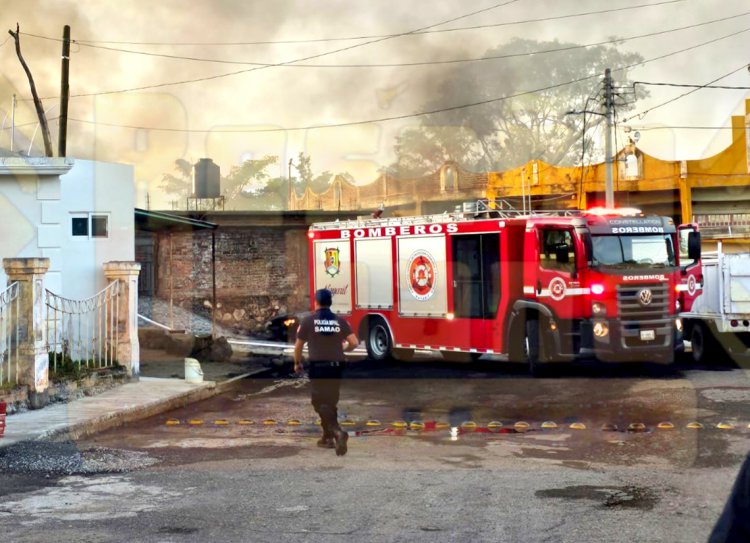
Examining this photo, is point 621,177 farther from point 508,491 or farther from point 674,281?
point 508,491

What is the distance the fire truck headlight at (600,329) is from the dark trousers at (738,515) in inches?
554

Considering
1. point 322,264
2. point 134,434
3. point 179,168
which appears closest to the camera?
point 134,434

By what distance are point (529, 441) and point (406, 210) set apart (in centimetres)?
2535

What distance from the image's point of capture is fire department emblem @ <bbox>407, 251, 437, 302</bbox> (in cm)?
1859

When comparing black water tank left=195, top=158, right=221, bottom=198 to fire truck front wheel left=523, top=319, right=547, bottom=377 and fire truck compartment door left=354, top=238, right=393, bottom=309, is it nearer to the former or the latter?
fire truck compartment door left=354, top=238, right=393, bottom=309

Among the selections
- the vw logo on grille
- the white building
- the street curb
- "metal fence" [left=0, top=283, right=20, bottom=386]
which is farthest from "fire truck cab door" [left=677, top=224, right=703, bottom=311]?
"metal fence" [left=0, top=283, right=20, bottom=386]

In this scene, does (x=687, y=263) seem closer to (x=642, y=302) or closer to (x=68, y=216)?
(x=642, y=302)

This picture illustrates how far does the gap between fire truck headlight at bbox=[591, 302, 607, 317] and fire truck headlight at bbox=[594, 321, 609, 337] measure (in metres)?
0.14

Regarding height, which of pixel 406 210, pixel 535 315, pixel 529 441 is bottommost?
pixel 529 441

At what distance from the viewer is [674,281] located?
16.5 m

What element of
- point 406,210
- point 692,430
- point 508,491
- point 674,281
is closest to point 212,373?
point 674,281

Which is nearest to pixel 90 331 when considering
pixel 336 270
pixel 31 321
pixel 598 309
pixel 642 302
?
pixel 31 321

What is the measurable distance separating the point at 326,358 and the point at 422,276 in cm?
912

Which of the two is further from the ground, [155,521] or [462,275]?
[462,275]
